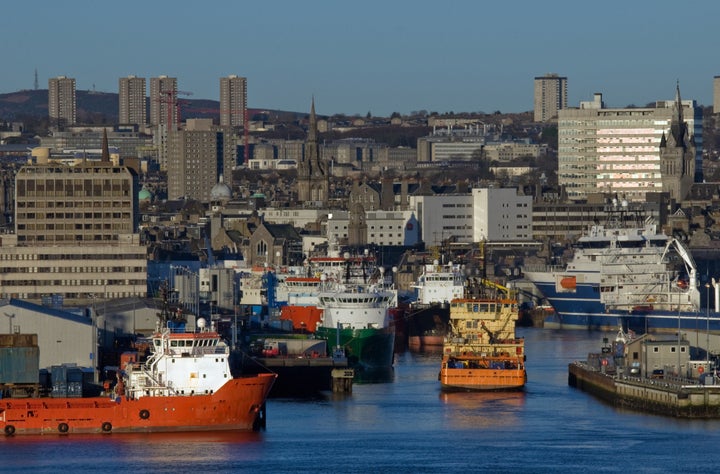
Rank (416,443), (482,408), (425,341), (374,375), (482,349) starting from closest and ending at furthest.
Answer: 1. (416,443)
2. (482,408)
3. (482,349)
4. (374,375)
5. (425,341)

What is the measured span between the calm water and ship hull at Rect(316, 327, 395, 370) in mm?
11305

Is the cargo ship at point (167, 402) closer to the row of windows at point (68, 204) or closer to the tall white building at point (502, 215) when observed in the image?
the row of windows at point (68, 204)

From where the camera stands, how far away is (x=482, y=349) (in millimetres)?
86688

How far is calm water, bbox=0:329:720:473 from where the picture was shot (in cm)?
6675

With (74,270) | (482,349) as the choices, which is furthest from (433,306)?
(482,349)

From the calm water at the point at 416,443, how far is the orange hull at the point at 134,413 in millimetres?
536

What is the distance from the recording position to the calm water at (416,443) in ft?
219

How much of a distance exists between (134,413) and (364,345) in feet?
77.9

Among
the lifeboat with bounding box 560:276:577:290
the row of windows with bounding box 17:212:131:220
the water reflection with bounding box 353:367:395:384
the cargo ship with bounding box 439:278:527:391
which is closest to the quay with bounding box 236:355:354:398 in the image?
the water reflection with bounding box 353:367:395:384

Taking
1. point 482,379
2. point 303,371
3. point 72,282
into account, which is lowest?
point 482,379

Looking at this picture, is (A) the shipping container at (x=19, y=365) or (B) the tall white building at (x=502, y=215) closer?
(A) the shipping container at (x=19, y=365)

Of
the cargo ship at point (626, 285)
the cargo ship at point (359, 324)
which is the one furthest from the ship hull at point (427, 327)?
A: the cargo ship at point (359, 324)

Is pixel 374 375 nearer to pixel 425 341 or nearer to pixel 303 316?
pixel 303 316

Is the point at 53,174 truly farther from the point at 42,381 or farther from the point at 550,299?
the point at 42,381
